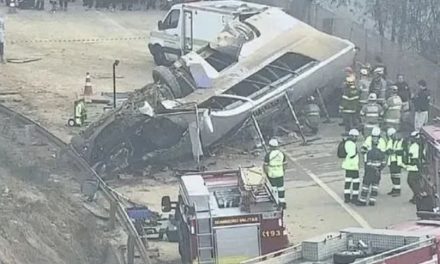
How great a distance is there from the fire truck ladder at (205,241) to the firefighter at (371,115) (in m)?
7.80

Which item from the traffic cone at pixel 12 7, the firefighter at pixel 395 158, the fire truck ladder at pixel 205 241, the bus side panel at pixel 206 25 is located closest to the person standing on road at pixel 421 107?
the firefighter at pixel 395 158

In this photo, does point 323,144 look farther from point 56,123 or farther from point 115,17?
point 115,17

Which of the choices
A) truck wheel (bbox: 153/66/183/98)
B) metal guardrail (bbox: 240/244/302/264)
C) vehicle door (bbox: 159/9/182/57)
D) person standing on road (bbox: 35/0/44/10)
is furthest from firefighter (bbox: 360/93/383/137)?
person standing on road (bbox: 35/0/44/10)

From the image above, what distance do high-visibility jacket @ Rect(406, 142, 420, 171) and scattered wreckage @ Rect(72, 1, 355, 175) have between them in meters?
4.29

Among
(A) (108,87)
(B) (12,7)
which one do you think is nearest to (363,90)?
(A) (108,87)

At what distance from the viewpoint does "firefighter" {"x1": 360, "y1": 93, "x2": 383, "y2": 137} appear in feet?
72.7

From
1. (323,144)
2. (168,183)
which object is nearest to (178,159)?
(168,183)

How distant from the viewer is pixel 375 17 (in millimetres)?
31859

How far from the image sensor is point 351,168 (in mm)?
18766

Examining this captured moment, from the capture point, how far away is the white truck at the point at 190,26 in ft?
93.3

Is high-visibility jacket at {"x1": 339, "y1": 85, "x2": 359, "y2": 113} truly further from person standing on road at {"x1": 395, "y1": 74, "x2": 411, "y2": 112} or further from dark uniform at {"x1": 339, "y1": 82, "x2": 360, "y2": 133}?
person standing on road at {"x1": 395, "y1": 74, "x2": 411, "y2": 112}

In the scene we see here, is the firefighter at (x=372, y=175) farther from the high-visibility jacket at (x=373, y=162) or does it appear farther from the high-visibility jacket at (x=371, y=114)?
the high-visibility jacket at (x=371, y=114)

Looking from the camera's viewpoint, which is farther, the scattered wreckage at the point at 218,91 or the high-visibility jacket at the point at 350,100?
the high-visibility jacket at the point at 350,100

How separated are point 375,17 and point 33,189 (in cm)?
1620
